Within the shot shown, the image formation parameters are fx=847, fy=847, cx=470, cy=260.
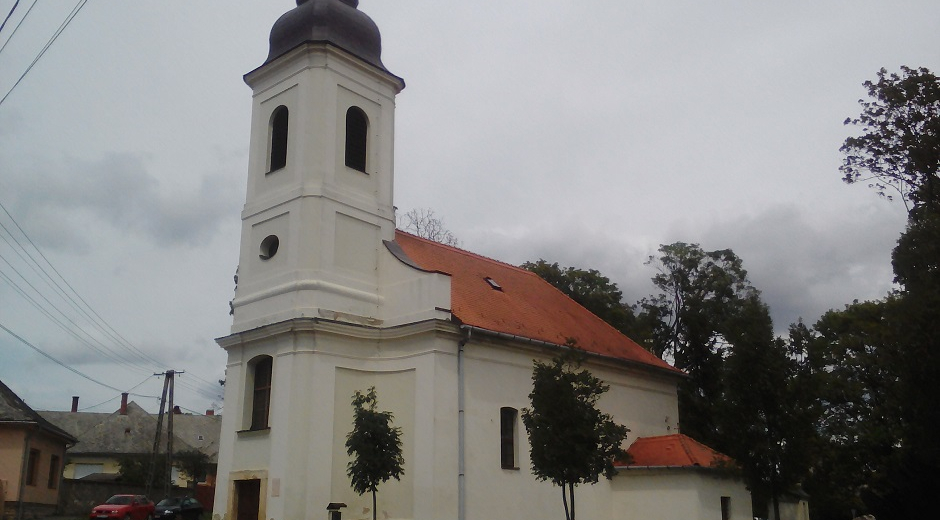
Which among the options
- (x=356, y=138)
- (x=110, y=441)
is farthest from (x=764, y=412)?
(x=110, y=441)

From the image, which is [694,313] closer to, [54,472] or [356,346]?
[356,346]

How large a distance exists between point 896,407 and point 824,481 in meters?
2.50

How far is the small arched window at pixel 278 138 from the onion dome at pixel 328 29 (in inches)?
56.9

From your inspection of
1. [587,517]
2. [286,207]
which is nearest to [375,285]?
[286,207]

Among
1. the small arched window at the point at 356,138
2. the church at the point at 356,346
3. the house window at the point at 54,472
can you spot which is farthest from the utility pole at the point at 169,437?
the small arched window at the point at 356,138

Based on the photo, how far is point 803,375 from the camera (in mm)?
18828

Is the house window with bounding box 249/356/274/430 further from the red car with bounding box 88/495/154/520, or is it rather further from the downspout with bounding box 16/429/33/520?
the downspout with bounding box 16/429/33/520

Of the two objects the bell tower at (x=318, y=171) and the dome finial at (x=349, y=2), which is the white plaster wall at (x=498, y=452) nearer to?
the bell tower at (x=318, y=171)

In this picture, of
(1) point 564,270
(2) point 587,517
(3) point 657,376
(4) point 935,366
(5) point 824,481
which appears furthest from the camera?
(1) point 564,270

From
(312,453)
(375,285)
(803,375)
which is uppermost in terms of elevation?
(375,285)

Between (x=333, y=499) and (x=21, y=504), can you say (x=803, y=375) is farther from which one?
(x=21, y=504)

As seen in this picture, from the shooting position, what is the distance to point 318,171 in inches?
826

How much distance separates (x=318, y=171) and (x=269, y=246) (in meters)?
2.37

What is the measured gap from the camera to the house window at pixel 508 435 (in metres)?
20.9
